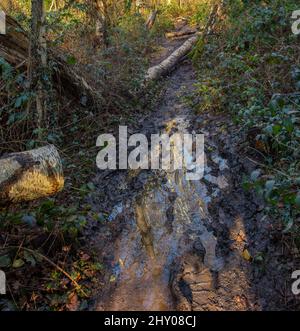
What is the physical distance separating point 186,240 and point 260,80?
337 cm

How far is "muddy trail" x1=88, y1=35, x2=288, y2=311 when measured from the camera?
9.66ft

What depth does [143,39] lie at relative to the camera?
1094cm

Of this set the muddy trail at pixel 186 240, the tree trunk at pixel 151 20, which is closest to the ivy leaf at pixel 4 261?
the muddy trail at pixel 186 240

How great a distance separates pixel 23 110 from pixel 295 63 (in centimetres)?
412

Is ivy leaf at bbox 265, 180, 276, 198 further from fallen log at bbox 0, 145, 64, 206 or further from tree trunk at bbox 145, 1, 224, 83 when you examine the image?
tree trunk at bbox 145, 1, 224, 83

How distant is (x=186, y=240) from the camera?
361cm

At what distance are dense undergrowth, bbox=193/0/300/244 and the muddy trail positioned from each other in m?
0.33

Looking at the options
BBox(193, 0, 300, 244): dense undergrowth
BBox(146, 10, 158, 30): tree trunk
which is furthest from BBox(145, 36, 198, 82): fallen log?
BBox(146, 10, 158, 30): tree trunk

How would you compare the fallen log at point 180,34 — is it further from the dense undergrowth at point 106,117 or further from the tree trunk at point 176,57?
the dense undergrowth at point 106,117

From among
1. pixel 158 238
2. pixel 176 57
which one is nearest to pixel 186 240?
pixel 158 238

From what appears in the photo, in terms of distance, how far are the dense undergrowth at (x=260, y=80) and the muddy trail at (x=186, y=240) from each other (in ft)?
1.09

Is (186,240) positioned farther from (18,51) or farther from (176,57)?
(176,57)

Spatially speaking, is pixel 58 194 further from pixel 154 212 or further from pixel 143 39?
pixel 143 39

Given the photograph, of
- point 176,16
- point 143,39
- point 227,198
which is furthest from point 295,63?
point 176,16
